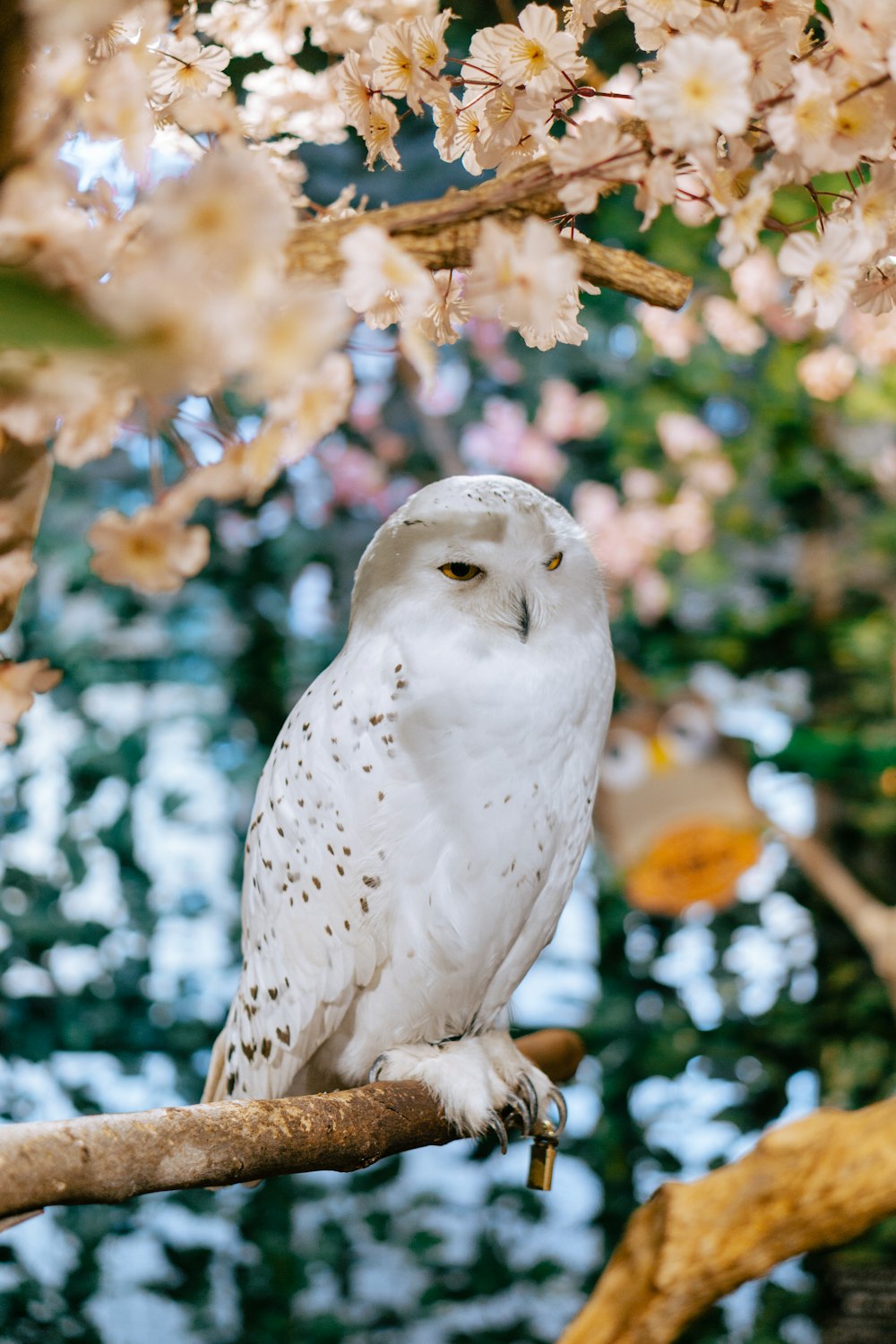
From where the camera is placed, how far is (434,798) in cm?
73

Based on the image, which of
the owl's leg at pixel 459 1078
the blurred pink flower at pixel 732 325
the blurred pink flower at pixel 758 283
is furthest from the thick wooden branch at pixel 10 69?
the blurred pink flower at pixel 732 325

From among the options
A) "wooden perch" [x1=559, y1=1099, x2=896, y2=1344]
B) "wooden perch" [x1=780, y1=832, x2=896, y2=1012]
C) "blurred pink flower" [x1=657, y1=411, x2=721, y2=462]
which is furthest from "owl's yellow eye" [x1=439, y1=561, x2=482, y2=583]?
"blurred pink flower" [x1=657, y1=411, x2=721, y2=462]

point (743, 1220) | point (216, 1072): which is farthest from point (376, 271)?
point (743, 1220)

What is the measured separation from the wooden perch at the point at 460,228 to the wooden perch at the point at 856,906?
134cm

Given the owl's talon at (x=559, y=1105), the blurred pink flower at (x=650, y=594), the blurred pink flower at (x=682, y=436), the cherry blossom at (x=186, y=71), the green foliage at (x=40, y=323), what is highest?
the green foliage at (x=40, y=323)

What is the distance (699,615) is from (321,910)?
137 centimetres

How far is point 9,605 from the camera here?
1.81 feet

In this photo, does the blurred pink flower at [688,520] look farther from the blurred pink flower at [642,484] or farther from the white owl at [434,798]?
the white owl at [434,798]

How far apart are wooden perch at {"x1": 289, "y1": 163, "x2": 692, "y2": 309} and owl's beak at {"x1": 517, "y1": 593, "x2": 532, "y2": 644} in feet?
0.71

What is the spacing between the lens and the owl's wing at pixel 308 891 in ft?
2.44

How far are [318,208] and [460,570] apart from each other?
0.23 m

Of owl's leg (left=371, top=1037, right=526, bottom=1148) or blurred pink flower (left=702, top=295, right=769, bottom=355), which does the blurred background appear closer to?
blurred pink flower (left=702, top=295, right=769, bottom=355)

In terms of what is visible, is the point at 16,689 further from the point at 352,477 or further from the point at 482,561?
the point at 352,477

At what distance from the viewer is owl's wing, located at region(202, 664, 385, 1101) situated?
29.3 inches
